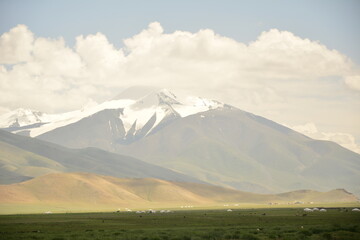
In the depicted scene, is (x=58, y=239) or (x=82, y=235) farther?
(x=82, y=235)

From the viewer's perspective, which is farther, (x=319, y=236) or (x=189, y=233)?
(x=189, y=233)

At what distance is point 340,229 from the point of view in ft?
242

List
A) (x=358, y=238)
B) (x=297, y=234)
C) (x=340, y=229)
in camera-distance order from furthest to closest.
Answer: (x=340, y=229) < (x=297, y=234) < (x=358, y=238)

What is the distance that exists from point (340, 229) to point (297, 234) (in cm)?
822

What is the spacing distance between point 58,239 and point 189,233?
56.8 feet

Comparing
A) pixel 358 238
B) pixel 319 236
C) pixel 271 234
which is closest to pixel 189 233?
pixel 271 234

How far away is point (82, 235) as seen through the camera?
240 ft

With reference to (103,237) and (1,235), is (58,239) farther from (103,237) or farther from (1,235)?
(1,235)

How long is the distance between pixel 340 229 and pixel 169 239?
76.8ft

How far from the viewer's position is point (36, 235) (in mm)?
73375

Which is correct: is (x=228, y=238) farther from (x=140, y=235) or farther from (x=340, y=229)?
(x=340, y=229)

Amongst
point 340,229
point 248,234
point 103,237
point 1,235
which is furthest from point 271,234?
point 1,235

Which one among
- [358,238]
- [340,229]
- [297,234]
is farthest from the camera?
[340,229]

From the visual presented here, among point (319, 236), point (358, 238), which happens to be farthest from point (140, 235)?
point (358, 238)
